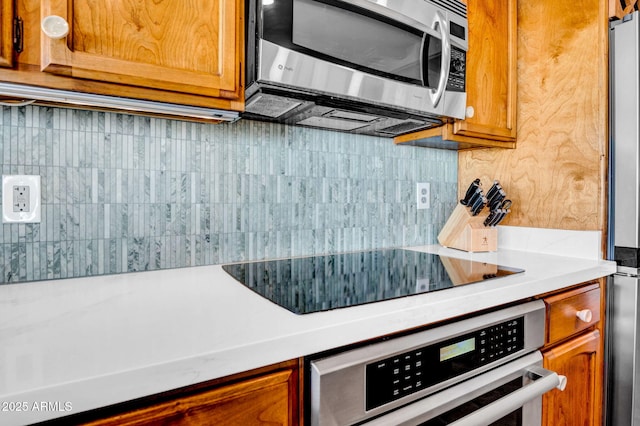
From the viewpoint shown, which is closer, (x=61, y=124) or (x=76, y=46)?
(x=76, y=46)

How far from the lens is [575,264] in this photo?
117 cm

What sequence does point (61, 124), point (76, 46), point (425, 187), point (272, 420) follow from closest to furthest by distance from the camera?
Result: point (272, 420) < point (76, 46) < point (61, 124) < point (425, 187)

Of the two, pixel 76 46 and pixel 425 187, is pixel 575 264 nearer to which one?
pixel 425 187

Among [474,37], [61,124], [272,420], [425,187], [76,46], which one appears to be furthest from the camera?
[425,187]

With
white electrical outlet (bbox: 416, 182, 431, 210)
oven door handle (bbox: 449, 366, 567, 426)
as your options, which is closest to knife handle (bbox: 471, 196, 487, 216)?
white electrical outlet (bbox: 416, 182, 431, 210)

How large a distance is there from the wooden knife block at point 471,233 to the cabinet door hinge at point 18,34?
4.77 feet

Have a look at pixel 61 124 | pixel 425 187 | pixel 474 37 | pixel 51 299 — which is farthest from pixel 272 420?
pixel 474 37

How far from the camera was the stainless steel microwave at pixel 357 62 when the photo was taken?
33.8 inches

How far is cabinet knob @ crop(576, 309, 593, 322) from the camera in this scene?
1084 mm

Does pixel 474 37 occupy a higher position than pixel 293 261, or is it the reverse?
pixel 474 37

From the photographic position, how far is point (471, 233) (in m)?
1.42

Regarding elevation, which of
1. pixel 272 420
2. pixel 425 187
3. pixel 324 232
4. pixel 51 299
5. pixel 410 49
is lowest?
pixel 272 420

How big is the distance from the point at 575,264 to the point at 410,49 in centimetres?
90

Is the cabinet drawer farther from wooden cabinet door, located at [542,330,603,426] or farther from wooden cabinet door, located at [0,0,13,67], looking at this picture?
wooden cabinet door, located at [0,0,13,67]
